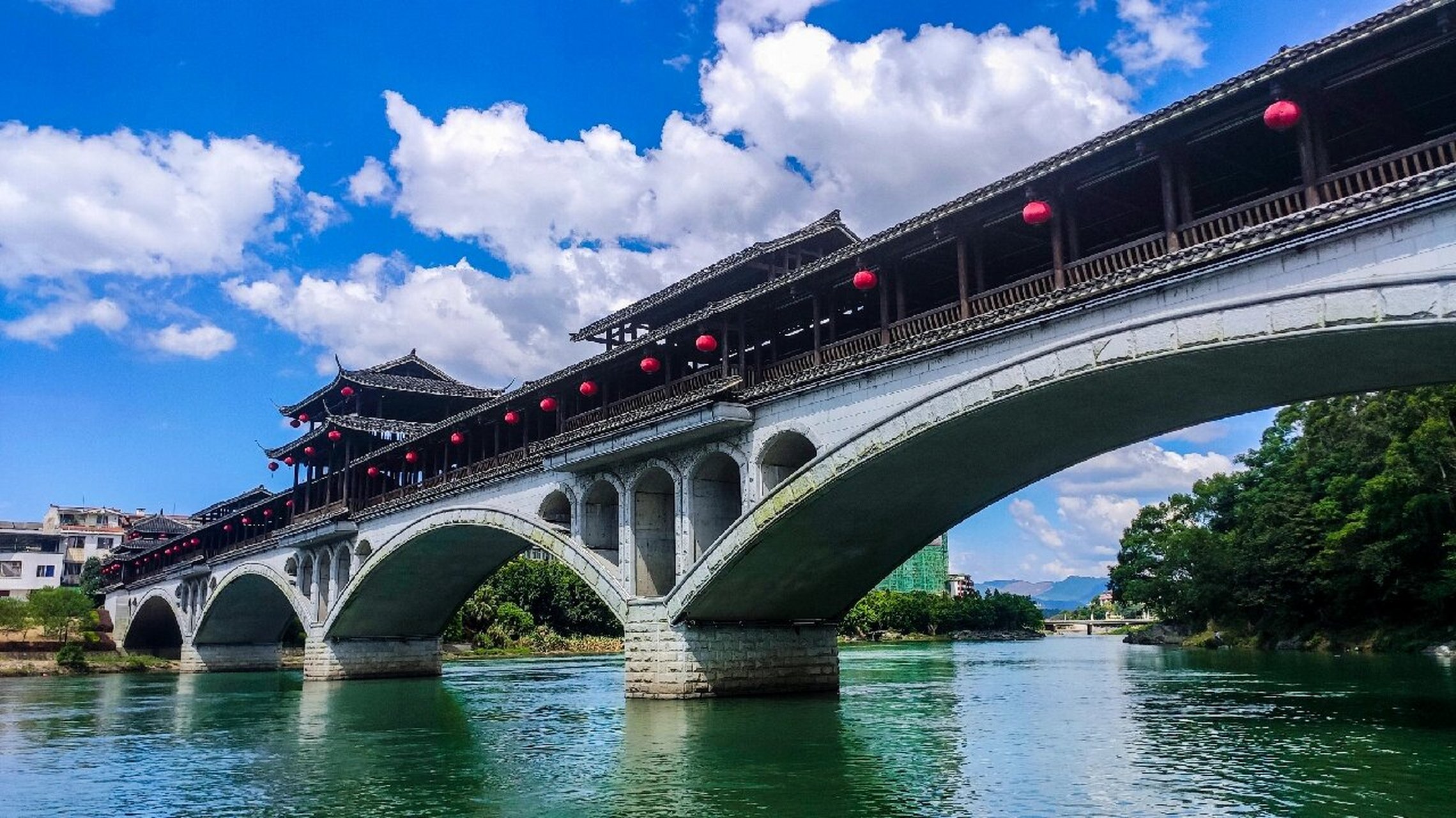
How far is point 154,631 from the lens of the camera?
77125mm

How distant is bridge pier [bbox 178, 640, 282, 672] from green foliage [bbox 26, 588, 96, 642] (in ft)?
23.9

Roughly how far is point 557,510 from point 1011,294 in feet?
60.2

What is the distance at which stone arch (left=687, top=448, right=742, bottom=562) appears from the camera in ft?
88.3

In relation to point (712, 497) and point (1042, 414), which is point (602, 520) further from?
point (1042, 414)

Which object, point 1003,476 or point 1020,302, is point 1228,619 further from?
point 1020,302

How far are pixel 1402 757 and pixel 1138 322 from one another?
769cm

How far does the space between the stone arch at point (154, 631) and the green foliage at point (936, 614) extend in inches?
1986

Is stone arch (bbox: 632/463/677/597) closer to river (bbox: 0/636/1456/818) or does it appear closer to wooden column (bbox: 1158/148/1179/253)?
river (bbox: 0/636/1456/818)

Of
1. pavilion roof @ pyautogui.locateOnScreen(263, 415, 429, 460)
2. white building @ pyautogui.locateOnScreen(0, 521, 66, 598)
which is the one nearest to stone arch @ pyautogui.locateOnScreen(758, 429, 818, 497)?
pavilion roof @ pyautogui.locateOnScreen(263, 415, 429, 460)

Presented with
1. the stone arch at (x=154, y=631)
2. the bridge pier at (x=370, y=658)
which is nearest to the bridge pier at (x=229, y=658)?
the stone arch at (x=154, y=631)

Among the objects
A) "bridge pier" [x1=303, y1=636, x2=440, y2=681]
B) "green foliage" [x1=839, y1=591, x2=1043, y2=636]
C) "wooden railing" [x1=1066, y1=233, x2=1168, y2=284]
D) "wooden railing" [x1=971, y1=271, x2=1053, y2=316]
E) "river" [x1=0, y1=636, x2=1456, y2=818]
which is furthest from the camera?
"green foliage" [x1=839, y1=591, x2=1043, y2=636]

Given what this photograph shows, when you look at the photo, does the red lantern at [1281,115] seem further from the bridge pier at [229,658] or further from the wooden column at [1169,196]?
the bridge pier at [229,658]

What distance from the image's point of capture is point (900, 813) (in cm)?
1341

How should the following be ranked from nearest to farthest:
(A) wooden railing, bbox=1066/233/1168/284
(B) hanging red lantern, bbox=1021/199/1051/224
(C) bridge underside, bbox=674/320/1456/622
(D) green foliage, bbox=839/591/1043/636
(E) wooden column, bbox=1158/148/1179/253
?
(C) bridge underside, bbox=674/320/1456/622 → (E) wooden column, bbox=1158/148/1179/253 → (A) wooden railing, bbox=1066/233/1168/284 → (B) hanging red lantern, bbox=1021/199/1051/224 → (D) green foliage, bbox=839/591/1043/636
